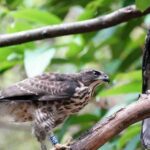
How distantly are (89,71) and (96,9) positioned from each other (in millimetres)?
617

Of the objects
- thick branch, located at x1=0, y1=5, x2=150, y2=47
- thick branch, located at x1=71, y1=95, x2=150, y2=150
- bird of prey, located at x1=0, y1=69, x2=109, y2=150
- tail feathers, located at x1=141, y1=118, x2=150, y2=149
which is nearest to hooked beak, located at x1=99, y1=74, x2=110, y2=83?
bird of prey, located at x1=0, y1=69, x2=109, y2=150

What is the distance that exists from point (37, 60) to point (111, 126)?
110 centimetres

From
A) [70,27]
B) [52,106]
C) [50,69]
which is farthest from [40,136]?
[50,69]

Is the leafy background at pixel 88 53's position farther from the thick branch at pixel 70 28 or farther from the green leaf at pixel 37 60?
the thick branch at pixel 70 28

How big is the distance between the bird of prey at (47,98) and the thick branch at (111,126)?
0.46m

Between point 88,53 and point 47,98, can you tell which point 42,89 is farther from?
point 88,53

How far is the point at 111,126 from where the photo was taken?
7.87 ft

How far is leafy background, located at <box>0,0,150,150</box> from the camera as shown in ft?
11.4

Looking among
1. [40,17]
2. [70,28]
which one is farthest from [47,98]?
[40,17]

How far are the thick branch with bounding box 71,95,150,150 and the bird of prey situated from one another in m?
0.46

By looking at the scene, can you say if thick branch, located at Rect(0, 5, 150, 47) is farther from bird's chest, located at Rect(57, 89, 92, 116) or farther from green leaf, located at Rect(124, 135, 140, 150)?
green leaf, located at Rect(124, 135, 140, 150)

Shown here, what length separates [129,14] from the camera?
2715 millimetres

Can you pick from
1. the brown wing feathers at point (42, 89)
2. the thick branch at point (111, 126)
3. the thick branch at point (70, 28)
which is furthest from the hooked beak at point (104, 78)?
the thick branch at point (111, 126)

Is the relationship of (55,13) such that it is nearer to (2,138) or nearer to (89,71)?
(89,71)
